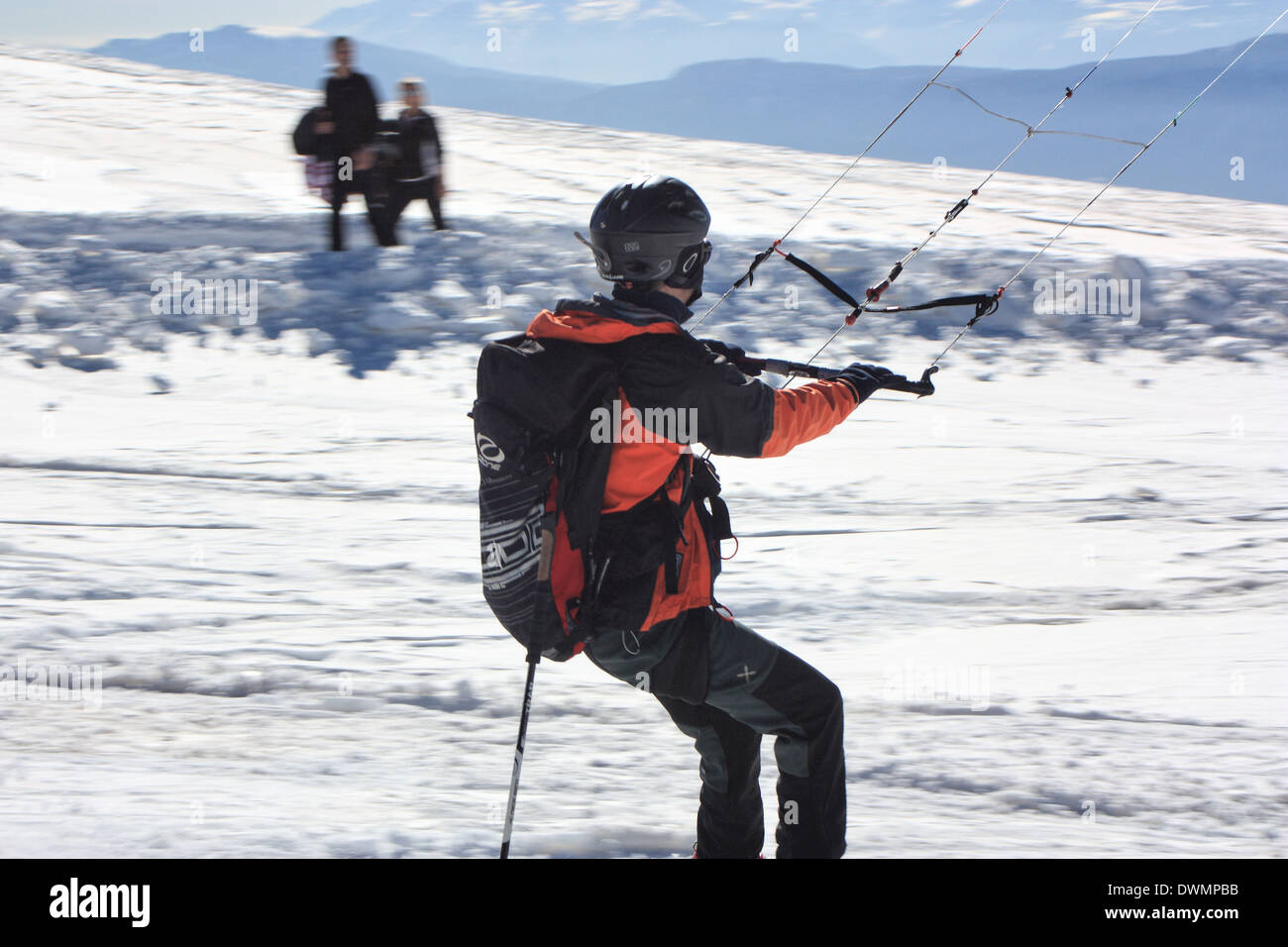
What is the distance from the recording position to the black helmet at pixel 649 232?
88.0 inches

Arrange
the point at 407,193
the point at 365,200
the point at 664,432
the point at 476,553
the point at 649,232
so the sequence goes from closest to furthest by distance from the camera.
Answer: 1. the point at 664,432
2. the point at 649,232
3. the point at 476,553
4. the point at 365,200
5. the point at 407,193

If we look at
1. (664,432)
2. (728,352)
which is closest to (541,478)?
(664,432)

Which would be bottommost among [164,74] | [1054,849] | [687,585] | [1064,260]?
[1054,849]

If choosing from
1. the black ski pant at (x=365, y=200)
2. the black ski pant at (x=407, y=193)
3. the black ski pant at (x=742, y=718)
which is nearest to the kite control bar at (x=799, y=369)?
the black ski pant at (x=742, y=718)

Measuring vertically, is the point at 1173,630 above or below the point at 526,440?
below

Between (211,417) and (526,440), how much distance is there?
5.21 m

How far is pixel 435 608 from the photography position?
4340mm

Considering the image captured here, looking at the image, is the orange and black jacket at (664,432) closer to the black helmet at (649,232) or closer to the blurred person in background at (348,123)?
the black helmet at (649,232)

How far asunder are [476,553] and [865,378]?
Answer: 2.85 m

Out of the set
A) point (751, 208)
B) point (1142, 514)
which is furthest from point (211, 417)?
point (751, 208)

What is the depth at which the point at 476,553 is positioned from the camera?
489 cm

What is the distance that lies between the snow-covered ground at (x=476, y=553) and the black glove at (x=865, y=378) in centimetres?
122

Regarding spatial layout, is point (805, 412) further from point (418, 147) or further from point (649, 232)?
point (418, 147)

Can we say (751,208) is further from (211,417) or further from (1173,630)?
(1173,630)
